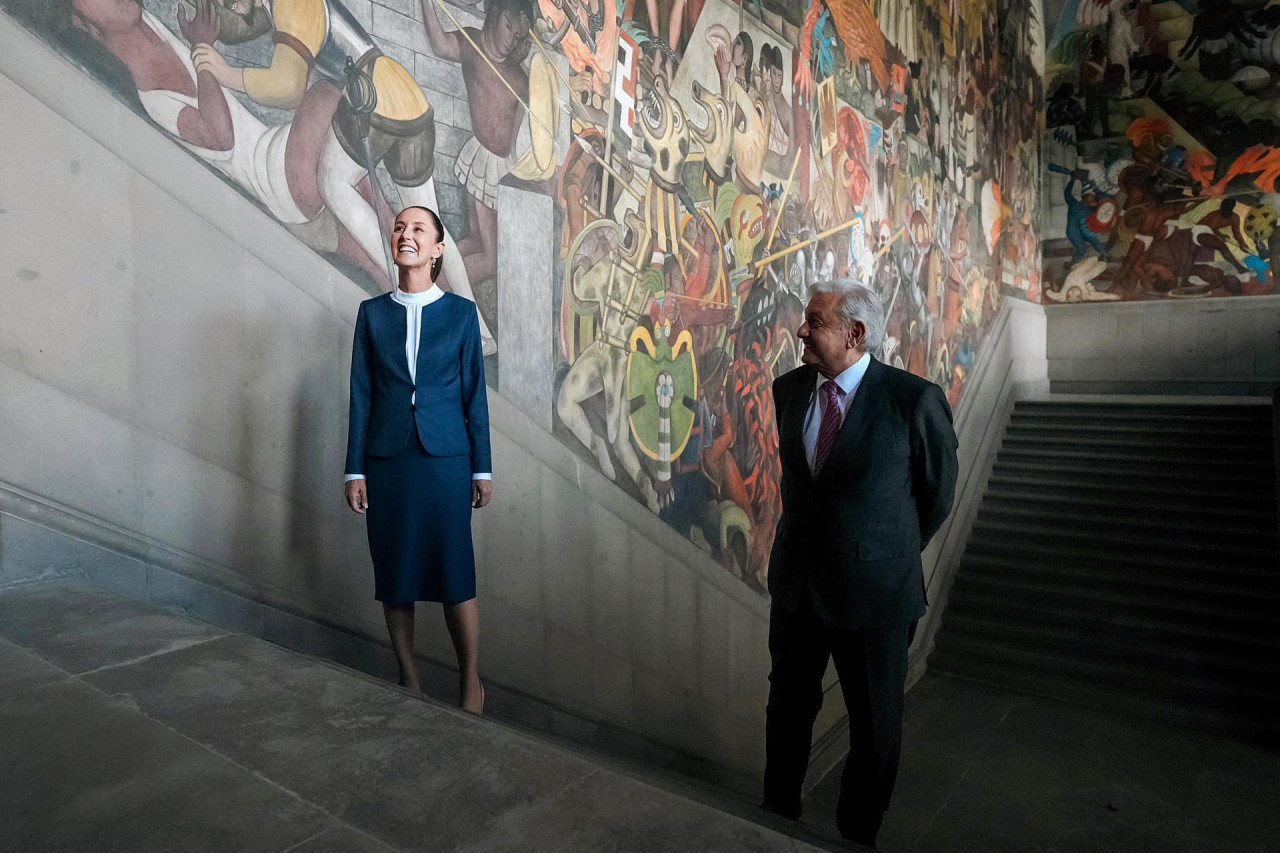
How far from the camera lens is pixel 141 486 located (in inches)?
111

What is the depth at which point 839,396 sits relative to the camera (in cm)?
290

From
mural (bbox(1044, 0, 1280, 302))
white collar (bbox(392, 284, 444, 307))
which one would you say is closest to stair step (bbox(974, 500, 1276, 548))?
mural (bbox(1044, 0, 1280, 302))

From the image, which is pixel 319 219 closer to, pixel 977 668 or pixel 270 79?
pixel 270 79

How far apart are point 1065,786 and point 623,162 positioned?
5184mm

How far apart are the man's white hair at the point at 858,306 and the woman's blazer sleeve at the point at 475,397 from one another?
1181 mm

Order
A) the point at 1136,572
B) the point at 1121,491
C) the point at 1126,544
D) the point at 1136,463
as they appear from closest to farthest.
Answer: the point at 1136,572, the point at 1126,544, the point at 1121,491, the point at 1136,463

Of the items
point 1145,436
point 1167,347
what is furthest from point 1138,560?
point 1167,347

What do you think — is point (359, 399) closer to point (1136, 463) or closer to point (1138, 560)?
point (1138, 560)

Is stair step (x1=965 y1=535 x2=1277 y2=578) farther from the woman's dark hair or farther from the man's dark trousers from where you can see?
the woman's dark hair

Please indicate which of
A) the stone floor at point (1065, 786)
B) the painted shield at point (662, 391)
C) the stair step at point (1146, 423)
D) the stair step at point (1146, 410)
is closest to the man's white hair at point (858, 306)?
the painted shield at point (662, 391)

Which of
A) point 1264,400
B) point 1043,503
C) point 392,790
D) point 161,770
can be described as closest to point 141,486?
point 161,770

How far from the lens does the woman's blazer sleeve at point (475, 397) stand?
288cm

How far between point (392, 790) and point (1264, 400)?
47.9 ft

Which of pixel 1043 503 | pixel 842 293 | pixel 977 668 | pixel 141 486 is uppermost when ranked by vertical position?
pixel 842 293
